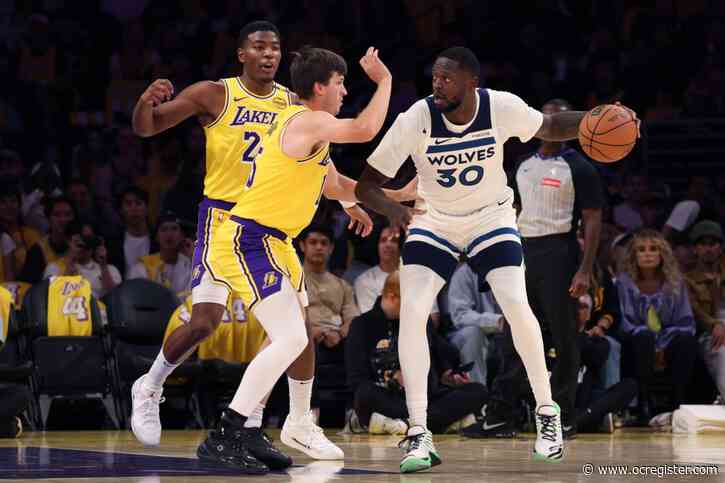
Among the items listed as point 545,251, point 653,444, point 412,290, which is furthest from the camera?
point 545,251

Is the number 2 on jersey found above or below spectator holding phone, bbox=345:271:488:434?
above

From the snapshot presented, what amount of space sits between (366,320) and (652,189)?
4.18 metres

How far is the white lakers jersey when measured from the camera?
6258 mm

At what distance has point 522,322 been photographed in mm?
6215

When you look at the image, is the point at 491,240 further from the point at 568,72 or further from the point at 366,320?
the point at 568,72

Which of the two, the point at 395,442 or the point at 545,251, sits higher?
the point at 545,251

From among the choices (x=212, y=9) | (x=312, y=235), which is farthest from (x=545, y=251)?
(x=212, y=9)

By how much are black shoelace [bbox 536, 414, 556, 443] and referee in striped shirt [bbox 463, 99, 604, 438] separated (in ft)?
7.72

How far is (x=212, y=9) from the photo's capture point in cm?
1454

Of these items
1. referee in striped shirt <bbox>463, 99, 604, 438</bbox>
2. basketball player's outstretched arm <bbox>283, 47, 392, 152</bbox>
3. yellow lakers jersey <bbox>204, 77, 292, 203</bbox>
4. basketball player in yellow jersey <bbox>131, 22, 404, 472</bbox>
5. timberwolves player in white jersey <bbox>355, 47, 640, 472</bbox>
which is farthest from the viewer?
referee in striped shirt <bbox>463, 99, 604, 438</bbox>

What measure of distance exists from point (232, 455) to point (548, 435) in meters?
1.52

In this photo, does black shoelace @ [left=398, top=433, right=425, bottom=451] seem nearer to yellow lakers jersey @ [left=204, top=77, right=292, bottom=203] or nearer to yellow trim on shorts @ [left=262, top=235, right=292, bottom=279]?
yellow trim on shorts @ [left=262, top=235, right=292, bottom=279]

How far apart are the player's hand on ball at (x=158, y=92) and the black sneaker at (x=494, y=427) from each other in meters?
3.43

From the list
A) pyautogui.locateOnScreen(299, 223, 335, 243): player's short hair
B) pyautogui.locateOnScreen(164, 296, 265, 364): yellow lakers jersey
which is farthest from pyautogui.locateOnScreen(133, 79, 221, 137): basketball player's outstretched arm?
pyautogui.locateOnScreen(299, 223, 335, 243): player's short hair
